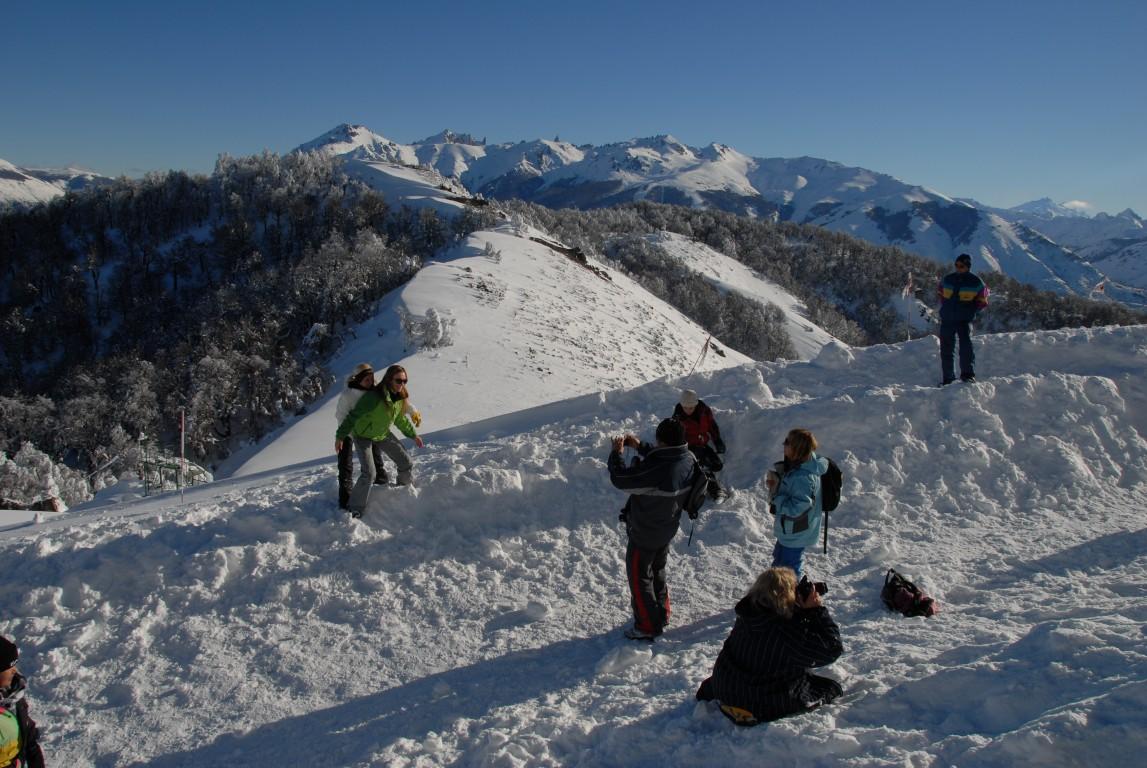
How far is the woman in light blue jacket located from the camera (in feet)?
17.8

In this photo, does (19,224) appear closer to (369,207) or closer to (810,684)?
(369,207)

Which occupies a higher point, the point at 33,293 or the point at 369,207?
the point at 369,207

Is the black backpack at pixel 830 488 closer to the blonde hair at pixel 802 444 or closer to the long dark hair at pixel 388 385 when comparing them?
the blonde hair at pixel 802 444

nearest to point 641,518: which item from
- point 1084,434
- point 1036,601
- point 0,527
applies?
point 1036,601

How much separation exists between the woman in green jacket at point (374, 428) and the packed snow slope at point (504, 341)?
6800 millimetres

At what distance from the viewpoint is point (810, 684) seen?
4.39m

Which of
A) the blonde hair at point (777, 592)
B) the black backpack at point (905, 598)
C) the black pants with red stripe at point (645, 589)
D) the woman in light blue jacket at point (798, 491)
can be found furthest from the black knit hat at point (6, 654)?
the black backpack at point (905, 598)

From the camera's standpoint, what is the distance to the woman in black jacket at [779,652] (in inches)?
167

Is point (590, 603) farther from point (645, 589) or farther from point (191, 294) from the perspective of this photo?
point (191, 294)

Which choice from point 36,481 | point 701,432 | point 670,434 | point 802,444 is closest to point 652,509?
point 670,434

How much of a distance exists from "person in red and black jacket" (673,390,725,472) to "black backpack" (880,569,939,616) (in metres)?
2.18

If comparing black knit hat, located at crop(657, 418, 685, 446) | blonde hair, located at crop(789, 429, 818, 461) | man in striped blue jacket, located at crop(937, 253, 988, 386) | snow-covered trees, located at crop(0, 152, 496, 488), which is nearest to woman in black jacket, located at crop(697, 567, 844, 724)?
blonde hair, located at crop(789, 429, 818, 461)

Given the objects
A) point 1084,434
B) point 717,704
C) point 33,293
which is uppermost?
point 33,293

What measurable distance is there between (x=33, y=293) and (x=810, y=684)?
91.4m
